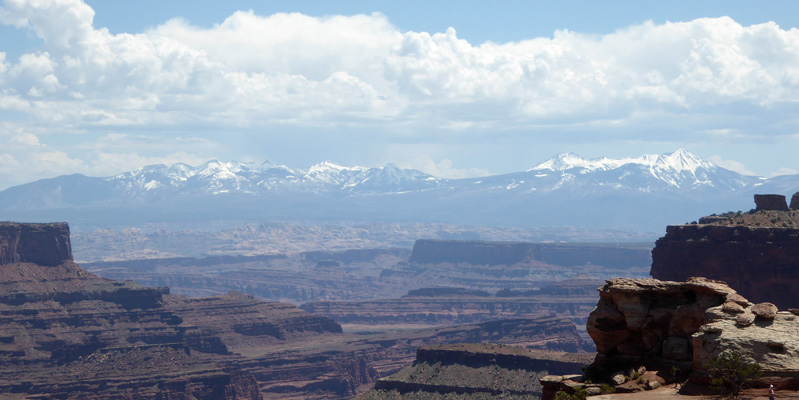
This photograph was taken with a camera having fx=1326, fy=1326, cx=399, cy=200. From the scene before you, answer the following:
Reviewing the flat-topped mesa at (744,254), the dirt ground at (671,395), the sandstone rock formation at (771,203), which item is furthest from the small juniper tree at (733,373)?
the sandstone rock formation at (771,203)

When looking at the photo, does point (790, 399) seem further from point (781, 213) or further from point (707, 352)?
point (781, 213)

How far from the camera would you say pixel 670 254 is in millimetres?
156500

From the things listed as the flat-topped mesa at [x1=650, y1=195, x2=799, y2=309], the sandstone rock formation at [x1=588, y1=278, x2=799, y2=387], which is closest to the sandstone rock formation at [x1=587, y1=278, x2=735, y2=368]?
the sandstone rock formation at [x1=588, y1=278, x2=799, y2=387]

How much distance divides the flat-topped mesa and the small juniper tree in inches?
3706

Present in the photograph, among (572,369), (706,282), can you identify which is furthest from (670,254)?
(706,282)

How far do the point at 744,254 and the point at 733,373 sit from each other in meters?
103

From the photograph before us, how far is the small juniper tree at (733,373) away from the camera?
48.1m

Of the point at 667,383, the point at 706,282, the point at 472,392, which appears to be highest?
the point at 706,282

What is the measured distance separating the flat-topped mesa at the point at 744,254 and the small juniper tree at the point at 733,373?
94.1 metres

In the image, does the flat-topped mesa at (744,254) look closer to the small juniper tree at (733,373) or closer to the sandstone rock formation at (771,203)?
the sandstone rock formation at (771,203)

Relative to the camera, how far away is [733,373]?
159 ft

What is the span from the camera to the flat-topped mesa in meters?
144

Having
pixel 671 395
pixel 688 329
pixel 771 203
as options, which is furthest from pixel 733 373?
pixel 771 203

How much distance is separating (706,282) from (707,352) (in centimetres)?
629
